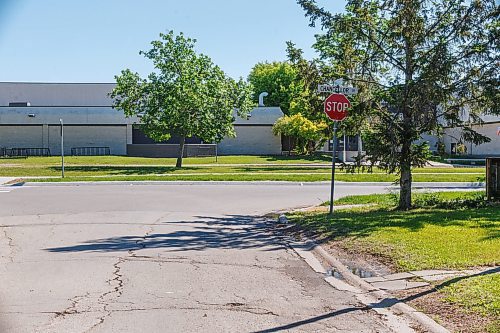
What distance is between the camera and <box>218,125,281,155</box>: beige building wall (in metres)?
61.0

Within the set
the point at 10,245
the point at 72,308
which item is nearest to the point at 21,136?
the point at 10,245

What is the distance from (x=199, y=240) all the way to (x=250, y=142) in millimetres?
49412

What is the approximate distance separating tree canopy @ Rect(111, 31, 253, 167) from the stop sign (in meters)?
24.1

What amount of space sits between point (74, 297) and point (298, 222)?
7.70 metres

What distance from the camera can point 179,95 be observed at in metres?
38.0

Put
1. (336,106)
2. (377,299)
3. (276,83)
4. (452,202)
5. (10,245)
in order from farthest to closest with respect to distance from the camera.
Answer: (276,83), (452,202), (336,106), (10,245), (377,299)

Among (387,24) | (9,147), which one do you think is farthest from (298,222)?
(9,147)

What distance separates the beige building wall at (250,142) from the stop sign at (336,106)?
46474mm

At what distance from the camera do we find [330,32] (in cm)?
1557

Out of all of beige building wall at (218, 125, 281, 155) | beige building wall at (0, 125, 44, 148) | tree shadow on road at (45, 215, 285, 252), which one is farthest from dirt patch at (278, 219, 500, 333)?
beige building wall at (0, 125, 44, 148)

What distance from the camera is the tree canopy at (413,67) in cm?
1450

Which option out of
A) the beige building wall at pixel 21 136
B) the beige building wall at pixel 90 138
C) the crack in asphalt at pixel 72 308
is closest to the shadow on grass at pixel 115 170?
the beige building wall at pixel 90 138

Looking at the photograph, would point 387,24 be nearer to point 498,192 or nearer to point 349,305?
point 498,192

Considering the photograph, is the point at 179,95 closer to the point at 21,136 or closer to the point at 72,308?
the point at 21,136
